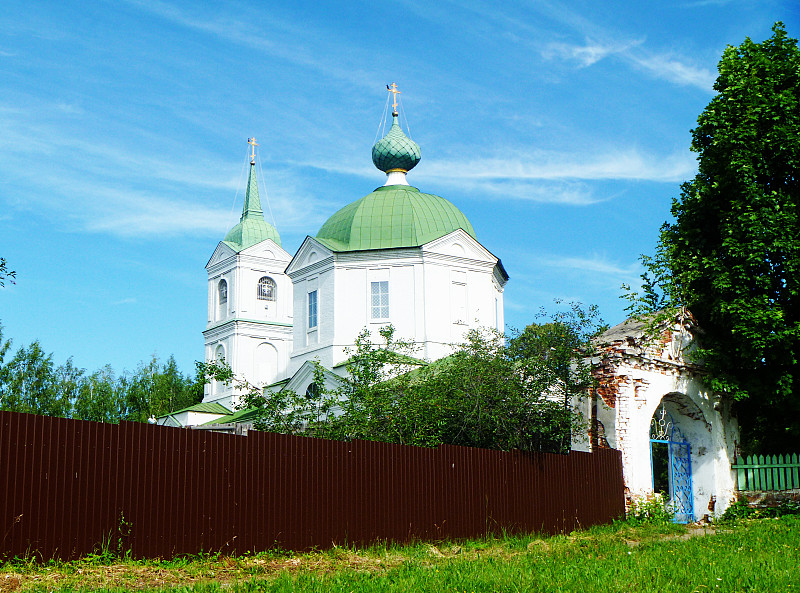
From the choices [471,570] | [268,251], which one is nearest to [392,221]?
[268,251]

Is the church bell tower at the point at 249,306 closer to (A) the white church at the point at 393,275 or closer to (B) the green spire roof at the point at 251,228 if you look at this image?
(B) the green spire roof at the point at 251,228

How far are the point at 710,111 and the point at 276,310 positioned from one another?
2886 centimetres

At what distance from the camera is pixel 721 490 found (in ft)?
54.3

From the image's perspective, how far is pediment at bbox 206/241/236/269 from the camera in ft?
139

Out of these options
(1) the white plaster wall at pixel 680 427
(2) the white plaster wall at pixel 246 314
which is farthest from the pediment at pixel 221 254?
(1) the white plaster wall at pixel 680 427

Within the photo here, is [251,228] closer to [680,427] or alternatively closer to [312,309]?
[312,309]

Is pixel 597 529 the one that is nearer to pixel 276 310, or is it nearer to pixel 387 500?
pixel 387 500

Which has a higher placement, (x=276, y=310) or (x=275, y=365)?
(x=276, y=310)

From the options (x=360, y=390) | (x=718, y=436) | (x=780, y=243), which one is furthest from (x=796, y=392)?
(x=360, y=390)

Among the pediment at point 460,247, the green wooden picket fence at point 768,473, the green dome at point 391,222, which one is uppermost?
the green dome at point 391,222

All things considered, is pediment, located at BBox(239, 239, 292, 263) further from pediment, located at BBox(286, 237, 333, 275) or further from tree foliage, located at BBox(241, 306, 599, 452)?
tree foliage, located at BBox(241, 306, 599, 452)

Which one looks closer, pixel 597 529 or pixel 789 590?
pixel 789 590

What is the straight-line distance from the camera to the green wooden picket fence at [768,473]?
53.8 feet

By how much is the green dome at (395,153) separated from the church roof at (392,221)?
0.24 ft
